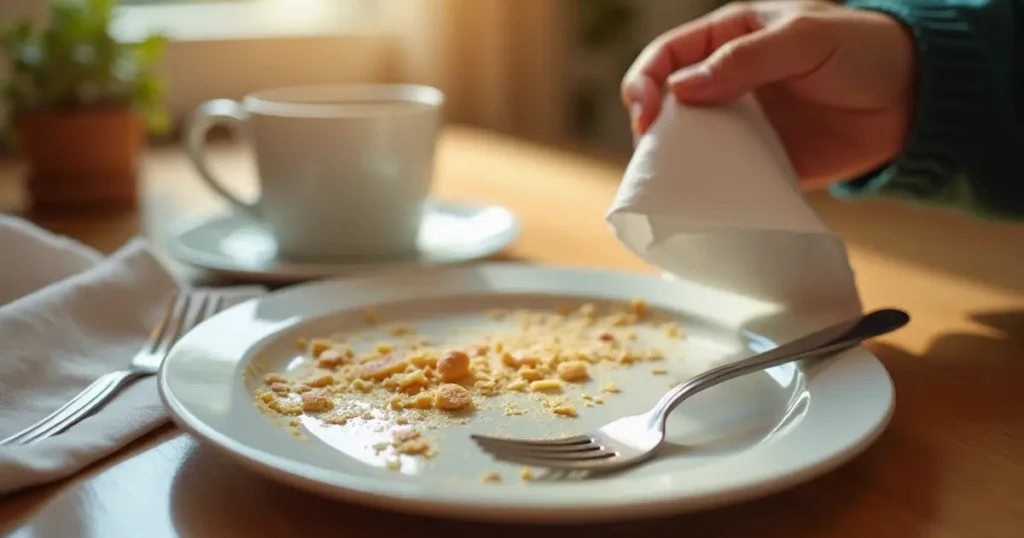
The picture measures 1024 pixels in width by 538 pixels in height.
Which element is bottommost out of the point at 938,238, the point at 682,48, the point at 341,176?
the point at 938,238

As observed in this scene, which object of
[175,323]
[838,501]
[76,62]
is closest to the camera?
[838,501]

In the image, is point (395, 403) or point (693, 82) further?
point (693, 82)

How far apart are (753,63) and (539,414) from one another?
0.33 m

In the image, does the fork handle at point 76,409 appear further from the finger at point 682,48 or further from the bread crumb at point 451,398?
the finger at point 682,48

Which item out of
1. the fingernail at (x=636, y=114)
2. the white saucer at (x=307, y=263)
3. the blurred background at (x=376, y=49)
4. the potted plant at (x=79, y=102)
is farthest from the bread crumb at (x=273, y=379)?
the blurred background at (x=376, y=49)

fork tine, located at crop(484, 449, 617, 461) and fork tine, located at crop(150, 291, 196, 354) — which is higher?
fork tine, located at crop(484, 449, 617, 461)

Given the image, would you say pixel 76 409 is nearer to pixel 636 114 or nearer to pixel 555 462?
pixel 555 462

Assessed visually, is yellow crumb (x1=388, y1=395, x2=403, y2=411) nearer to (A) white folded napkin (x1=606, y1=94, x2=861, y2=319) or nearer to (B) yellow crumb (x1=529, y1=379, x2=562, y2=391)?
(B) yellow crumb (x1=529, y1=379, x2=562, y2=391)

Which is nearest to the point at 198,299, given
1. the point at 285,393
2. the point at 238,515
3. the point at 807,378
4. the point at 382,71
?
the point at 285,393

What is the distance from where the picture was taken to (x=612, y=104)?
8.14 feet

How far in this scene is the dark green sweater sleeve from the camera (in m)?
0.77

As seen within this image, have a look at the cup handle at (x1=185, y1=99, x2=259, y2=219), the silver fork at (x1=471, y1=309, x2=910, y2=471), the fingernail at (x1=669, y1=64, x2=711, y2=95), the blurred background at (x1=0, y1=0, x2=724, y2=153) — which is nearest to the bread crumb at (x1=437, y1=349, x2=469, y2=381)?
the silver fork at (x1=471, y1=309, x2=910, y2=471)

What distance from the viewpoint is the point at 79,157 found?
3.82 feet

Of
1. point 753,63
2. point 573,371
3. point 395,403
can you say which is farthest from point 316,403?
point 753,63
